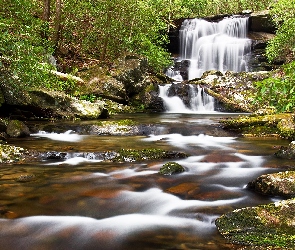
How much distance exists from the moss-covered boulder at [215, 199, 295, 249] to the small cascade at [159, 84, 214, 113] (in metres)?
13.8

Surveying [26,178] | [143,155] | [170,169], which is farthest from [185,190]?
[26,178]

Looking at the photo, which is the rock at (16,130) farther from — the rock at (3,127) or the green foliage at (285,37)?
the green foliage at (285,37)

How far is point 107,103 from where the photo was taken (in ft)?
51.5

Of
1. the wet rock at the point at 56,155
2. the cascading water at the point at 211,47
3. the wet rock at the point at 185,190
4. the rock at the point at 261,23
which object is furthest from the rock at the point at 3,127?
the rock at the point at 261,23

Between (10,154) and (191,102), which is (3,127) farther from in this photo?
(191,102)

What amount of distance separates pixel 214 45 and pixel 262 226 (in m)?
24.1

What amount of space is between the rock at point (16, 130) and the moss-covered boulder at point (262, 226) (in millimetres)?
6444

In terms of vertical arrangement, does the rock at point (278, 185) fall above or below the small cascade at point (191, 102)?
below

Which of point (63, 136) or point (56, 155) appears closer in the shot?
point (56, 155)

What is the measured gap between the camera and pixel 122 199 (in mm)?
4605

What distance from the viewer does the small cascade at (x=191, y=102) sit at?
1736 cm

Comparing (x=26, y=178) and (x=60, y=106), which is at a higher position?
(x=60, y=106)

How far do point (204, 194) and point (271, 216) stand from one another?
4.70ft

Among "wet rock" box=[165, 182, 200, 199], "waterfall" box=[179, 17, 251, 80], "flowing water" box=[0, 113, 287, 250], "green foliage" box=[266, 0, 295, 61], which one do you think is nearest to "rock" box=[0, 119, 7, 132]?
"flowing water" box=[0, 113, 287, 250]
